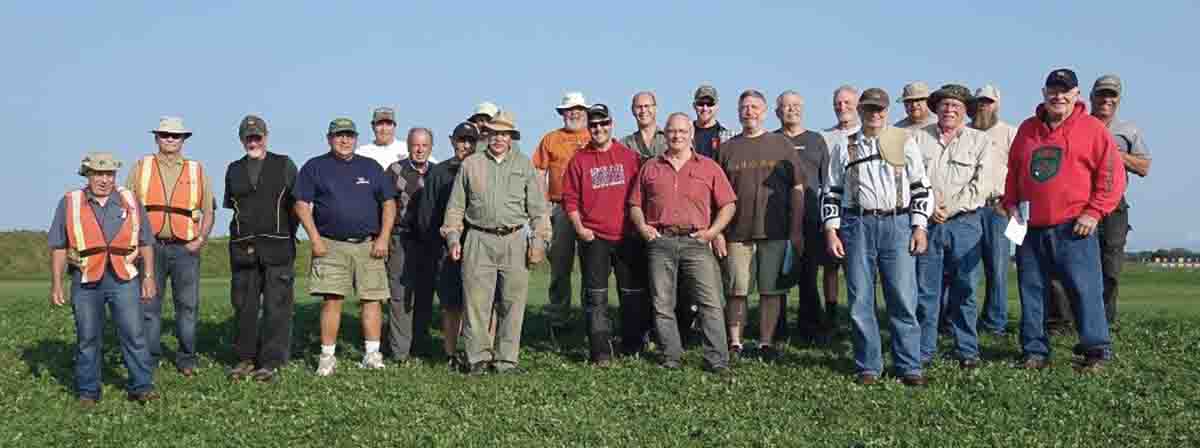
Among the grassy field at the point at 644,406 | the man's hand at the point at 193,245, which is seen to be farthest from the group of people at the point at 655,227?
the grassy field at the point at 644,406

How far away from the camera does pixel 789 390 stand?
9.58 meters

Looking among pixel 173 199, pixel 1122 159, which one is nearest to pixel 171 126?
pixel 173 199

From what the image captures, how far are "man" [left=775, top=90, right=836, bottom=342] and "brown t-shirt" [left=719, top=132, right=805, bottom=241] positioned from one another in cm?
14

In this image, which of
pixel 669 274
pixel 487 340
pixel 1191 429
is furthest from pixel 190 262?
pixel 1191 429

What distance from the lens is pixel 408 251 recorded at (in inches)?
469

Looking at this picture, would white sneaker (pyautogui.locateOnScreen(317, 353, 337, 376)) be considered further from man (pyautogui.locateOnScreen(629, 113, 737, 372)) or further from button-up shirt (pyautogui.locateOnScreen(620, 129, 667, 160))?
button-up shirt (pyautogui.locateOnScreen(620, 129, 667, 160))

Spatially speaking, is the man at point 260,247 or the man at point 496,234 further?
the man at point 260,247

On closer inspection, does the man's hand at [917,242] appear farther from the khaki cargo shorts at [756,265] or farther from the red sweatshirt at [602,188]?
the red sweatshirt at [602,188]

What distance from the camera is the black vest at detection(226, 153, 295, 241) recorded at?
11.1 m

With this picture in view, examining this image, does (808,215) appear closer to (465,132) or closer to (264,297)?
(465,132)

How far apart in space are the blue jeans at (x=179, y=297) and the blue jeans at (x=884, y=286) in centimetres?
604

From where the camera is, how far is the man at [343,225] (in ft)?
36.2

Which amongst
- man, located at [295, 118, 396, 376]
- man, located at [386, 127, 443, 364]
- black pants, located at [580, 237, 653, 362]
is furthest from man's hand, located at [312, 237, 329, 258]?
black pants, located at [580, 237, 653, 362]

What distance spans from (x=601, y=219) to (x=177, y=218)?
12.8 ft
